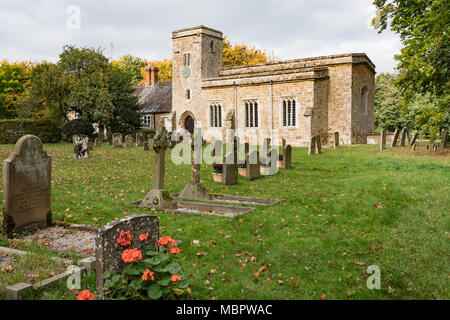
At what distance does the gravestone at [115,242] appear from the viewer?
13.3 feet

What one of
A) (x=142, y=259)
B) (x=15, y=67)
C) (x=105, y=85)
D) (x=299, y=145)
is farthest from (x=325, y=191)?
(x=15, y=67)

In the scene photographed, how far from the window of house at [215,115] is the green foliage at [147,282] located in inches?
1126

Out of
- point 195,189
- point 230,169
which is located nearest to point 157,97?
point 230,169

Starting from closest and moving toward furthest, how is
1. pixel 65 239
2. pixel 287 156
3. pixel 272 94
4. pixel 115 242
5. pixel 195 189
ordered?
pixel 115 242 < pixel 65 239 < pixel 195 189 < pixel 287 156 < pixel 272 94

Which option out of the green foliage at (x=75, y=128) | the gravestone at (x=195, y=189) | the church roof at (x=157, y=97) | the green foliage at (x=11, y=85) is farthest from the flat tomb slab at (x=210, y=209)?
the green foliage at (x=11, y=85)

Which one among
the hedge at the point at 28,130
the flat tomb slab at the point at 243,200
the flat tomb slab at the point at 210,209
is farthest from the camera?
the hedge at the point at 28,130

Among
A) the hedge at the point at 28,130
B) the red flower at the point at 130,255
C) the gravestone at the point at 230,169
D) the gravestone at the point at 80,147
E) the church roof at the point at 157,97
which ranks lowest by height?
the red flower at the point at 130,255

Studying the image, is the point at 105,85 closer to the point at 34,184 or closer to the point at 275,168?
the point at 275,168

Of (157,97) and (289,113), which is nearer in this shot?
(289,113)

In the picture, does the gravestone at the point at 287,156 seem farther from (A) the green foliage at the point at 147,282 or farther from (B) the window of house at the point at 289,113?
(B) the window of house at the point at 289,113

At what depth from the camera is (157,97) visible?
143ft

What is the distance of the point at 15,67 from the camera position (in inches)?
1650

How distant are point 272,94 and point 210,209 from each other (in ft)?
71.5

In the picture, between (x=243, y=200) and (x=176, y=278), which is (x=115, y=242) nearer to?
(x=176, y=278)
